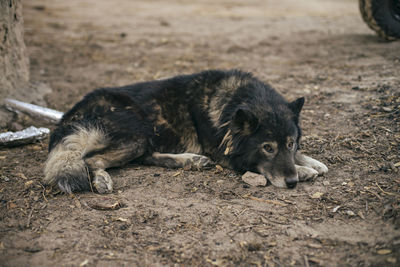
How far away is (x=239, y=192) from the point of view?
416cm

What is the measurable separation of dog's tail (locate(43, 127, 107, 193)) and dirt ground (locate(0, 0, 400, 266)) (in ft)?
0.58

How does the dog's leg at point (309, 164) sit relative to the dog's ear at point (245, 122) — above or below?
below

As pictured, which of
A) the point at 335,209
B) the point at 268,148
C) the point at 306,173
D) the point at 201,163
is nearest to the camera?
the point at 335,209

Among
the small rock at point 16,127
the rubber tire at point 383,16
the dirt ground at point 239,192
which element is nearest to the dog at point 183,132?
the dirt ground at point 239,192

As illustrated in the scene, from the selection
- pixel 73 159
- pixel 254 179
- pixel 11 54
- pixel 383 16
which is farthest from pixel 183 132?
pixel 383 16

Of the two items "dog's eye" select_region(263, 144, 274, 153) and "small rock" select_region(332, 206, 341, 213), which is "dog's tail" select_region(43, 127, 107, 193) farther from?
"small rock" select_region(332, 206, 341, 213)

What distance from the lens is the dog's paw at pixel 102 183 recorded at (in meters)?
4.21

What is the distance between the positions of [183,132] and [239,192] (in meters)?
1.56

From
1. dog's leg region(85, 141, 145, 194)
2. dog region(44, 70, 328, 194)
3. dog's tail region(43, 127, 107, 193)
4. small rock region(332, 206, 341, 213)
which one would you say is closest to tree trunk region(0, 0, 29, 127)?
dog's tail region(43, 127, 107, 193)

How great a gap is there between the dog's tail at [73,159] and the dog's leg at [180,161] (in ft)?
2.62

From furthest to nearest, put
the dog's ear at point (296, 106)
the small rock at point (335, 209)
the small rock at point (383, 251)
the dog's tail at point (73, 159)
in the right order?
the dog's ear at point (296, 106) < the dog's tail at point (73, 159) < the small rock at point (335, 209) < the small rock at point (383, 251)

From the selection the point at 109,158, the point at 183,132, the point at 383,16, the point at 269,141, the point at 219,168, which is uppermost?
the point at 383,16

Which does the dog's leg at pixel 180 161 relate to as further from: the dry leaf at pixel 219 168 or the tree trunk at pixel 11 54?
the tree trunk at pixel 11 54

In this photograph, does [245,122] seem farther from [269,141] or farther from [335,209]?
[335,209]
